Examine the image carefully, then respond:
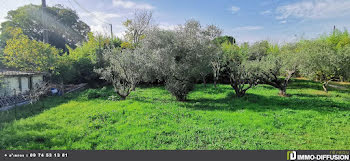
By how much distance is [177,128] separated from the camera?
21.1ft

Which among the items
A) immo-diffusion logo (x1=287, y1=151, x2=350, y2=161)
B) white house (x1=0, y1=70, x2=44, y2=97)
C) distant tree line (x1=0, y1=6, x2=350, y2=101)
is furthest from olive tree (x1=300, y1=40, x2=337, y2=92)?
white house (x1=0, y1=70, x2=44, y2=97)

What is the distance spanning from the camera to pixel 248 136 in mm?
5785

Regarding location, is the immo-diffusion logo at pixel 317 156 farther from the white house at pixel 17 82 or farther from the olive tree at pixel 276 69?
the white house at pixel 17 82

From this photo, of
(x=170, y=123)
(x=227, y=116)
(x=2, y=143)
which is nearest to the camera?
(x=2, y=143)

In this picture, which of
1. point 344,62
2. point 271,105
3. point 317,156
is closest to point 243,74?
point 271,105

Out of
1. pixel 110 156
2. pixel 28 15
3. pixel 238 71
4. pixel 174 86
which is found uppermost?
pixel 28 15

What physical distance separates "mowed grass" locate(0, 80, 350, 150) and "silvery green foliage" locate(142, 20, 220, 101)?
1.73 m

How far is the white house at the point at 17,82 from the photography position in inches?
400

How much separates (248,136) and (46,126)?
7.47 meters

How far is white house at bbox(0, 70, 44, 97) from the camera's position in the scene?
400 inches

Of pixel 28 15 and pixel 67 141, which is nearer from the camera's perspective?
pixel 67 141

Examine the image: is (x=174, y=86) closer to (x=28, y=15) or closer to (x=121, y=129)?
(x=121, y=129)

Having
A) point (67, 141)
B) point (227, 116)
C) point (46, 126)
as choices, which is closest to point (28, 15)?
point (46, 126)

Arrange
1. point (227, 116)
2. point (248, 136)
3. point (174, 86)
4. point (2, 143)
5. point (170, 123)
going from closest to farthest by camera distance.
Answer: point (2, 143), point (248, 136), point (170, 123), point (227, 116), point (174, 86)
